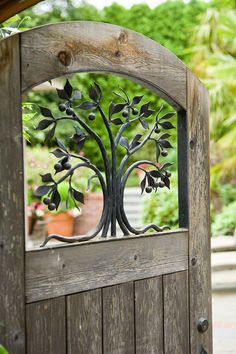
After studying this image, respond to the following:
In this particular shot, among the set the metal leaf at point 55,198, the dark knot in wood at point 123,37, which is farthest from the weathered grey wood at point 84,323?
the dark knot in wood at point 123,37

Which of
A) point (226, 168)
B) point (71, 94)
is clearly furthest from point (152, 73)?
point (226, 168)

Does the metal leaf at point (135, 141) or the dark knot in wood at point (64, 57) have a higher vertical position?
the dark knot in wood at point (64, 57)

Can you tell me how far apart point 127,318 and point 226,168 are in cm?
847

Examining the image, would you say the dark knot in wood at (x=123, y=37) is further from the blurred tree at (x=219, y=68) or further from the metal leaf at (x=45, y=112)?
the blurred tree at (x=219, y=68)

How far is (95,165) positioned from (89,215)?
4251mm

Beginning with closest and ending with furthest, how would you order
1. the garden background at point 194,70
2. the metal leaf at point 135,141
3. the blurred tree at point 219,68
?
the metal leaf at point 135,141, the garden background at point 194,70, the blurred tree at point 219,68

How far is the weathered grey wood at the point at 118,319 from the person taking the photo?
1.78 m

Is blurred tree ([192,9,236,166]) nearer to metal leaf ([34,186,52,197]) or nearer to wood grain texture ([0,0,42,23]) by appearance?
wood grain texture ([0,0,42,23])

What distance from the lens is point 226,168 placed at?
10078mm

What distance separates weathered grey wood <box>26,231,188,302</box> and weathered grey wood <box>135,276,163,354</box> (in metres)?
0.04

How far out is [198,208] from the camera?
6.82 feet

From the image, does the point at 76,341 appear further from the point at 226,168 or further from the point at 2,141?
the point at 226,168

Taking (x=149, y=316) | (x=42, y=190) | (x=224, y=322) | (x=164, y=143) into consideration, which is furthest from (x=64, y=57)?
(x=224, y=322)

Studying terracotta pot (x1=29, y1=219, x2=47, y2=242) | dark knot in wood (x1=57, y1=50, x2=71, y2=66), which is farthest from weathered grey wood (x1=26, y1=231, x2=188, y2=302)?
terracotta pot (x1=29, y1=219, x2=47, y2=242)
